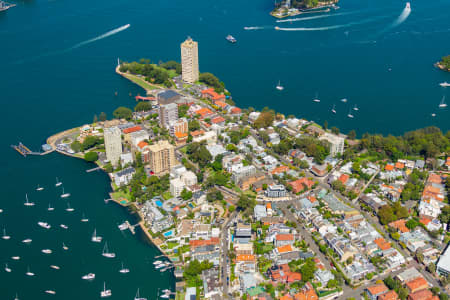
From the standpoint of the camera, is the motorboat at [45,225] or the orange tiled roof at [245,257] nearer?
the orange tiled roof at [245,257]

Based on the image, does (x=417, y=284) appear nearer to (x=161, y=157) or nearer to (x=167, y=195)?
(x=167, y=195)

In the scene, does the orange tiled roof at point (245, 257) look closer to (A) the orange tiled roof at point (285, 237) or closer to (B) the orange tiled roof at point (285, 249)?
(B) the orange tiled roof at point (285, 249)

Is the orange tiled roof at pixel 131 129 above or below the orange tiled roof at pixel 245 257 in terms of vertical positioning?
above

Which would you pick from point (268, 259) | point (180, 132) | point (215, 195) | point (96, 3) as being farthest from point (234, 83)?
point (96, 3)

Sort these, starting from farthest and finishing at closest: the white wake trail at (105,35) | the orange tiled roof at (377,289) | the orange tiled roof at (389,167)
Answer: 1. the white wake trail at (105,35)
2. the orange tiled roof at (389,167)
3. the orange tiled roof at (377,289)

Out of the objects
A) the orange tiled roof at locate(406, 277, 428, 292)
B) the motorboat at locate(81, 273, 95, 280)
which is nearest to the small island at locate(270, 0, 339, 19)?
the orange tiled roof at locate(406, 277, 428, 292)

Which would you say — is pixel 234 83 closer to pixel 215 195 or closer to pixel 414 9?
pixel 215 195

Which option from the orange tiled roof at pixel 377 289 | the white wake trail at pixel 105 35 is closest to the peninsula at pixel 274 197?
the orange tiled roof at pixel 377 289
